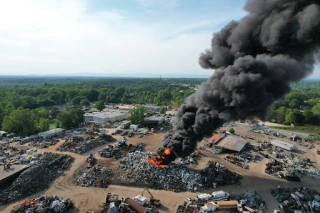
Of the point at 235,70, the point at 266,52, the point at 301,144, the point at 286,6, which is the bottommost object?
the point at 301,144

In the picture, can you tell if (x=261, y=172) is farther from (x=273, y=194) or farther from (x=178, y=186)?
(x=178, y=186)

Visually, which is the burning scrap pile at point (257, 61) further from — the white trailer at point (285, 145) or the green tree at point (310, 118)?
the green tree at point (310, 118)

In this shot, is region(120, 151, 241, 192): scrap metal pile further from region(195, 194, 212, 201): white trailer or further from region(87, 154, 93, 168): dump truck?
region(87, 154, 93, 168): dump truck

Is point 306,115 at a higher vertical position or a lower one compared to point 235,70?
lower

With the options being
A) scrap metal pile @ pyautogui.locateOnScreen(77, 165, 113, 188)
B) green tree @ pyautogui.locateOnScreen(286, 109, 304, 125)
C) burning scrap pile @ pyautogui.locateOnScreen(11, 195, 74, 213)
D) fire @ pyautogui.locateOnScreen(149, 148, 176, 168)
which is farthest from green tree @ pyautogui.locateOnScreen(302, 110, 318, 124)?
burning scrap pile @ pyautogui.locateOnScreen(11, 195, 74, 213)

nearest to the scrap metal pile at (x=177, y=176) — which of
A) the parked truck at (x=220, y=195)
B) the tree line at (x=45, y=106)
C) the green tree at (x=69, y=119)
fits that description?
the parked truck at (x=220, y=195)

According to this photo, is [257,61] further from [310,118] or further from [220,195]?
[310,118]

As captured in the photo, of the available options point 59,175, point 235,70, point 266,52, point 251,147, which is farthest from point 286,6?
point 59,175
